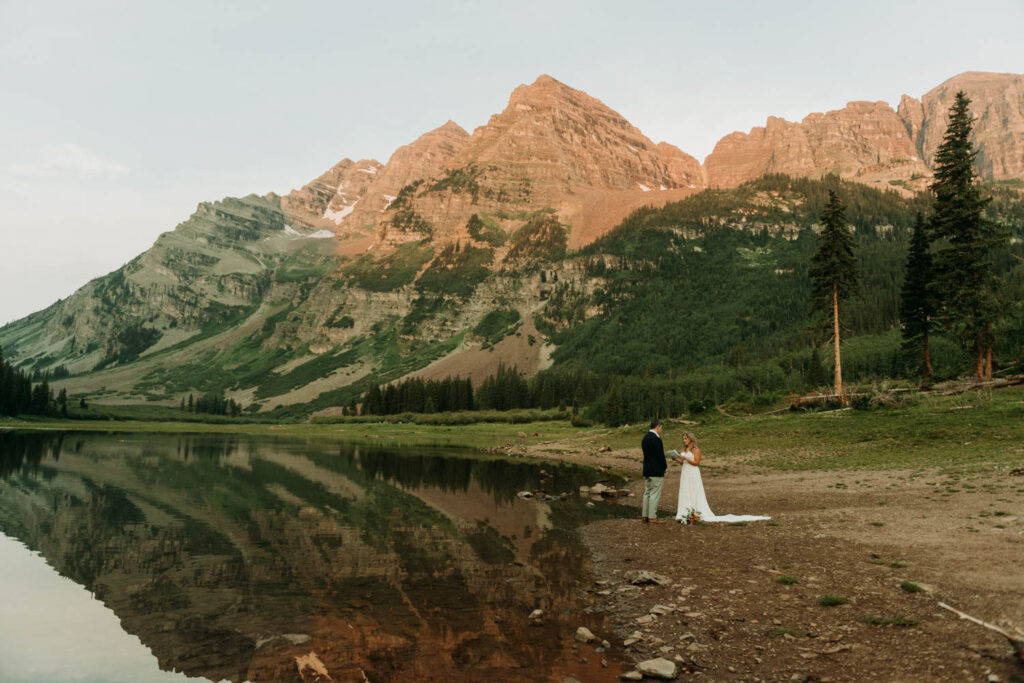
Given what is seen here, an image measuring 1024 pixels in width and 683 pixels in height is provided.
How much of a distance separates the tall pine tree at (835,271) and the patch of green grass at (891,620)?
44.9m

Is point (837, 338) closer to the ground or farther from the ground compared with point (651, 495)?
farther from the ground

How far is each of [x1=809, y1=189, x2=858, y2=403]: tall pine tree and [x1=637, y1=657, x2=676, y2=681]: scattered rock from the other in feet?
157

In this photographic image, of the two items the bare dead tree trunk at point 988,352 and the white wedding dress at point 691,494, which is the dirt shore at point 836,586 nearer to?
the white wedding dress at point 691,494

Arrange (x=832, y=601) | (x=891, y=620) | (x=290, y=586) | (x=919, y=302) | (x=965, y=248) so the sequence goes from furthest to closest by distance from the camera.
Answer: (x=919, y=302), (x=965, y=248), (x=290, y=586), (x=832, y=601), (x=891, y=620)

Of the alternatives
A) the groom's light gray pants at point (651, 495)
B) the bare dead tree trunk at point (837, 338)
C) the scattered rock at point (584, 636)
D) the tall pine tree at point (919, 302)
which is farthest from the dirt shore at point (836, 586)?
the tall pine tree at point (919, 302)

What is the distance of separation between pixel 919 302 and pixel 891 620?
59.5m

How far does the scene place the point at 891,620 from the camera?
10656 millimetres

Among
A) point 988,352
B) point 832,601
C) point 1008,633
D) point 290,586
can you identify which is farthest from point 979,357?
point 290,586

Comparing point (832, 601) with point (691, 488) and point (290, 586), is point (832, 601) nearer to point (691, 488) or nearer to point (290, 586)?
point (691, 488)

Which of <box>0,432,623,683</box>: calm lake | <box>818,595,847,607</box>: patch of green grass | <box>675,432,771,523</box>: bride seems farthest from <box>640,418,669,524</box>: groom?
<box>818,595,847,607</box>: patch of green grass

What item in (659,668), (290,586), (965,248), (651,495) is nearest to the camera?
(659,668)

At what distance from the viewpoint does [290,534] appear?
75.3 feet

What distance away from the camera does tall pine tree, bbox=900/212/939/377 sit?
56.6 meters

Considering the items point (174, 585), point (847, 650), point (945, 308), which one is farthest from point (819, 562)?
point (945, 308)
